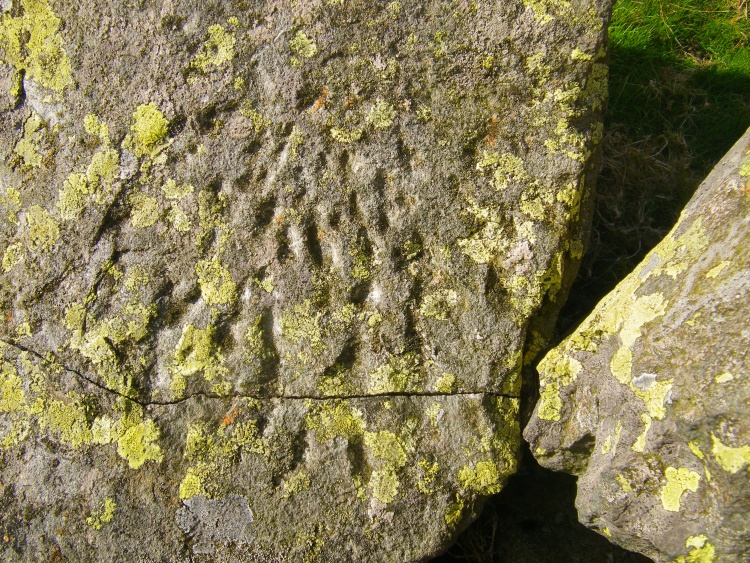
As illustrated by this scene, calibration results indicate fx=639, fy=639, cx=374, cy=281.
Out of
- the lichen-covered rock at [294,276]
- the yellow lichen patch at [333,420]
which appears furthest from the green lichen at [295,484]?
the yellow lichen patch at [333,420]

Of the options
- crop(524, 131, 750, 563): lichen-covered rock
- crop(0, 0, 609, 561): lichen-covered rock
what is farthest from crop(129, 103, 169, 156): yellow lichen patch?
crop(524, 131, 750, 563): lichen-covered rock

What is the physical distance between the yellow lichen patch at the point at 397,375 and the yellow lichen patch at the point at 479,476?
0.89 ft

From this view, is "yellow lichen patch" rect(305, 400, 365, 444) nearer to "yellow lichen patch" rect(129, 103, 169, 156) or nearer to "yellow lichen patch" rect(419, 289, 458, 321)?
"yellow lichen patch" rect(419, 289, 458, 321)

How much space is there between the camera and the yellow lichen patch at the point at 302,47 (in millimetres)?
1862

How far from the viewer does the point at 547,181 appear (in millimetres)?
1793

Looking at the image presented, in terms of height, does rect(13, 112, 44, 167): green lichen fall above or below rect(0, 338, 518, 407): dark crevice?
above

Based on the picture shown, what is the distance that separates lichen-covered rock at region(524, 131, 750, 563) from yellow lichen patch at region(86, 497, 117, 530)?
117 cm

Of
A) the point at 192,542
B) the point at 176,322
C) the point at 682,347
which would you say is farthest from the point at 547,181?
A: the point at 192,542

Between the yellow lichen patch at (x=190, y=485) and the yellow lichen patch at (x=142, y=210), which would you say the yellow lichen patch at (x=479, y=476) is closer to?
the yellow lichen patch at (x=190, y=485)

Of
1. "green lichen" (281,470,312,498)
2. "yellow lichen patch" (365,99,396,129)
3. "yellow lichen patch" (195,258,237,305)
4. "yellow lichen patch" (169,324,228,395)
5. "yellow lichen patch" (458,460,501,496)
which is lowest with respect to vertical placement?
"yellow lichen patch" (458,460,501,496)

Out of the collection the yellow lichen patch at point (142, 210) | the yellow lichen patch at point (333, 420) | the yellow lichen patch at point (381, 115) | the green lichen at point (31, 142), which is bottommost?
the yellow lichen patch at point (333, 420)

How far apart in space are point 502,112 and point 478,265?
1.46ft

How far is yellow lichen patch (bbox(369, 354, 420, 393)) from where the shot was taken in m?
1.78

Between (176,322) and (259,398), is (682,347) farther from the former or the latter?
(176,322)
